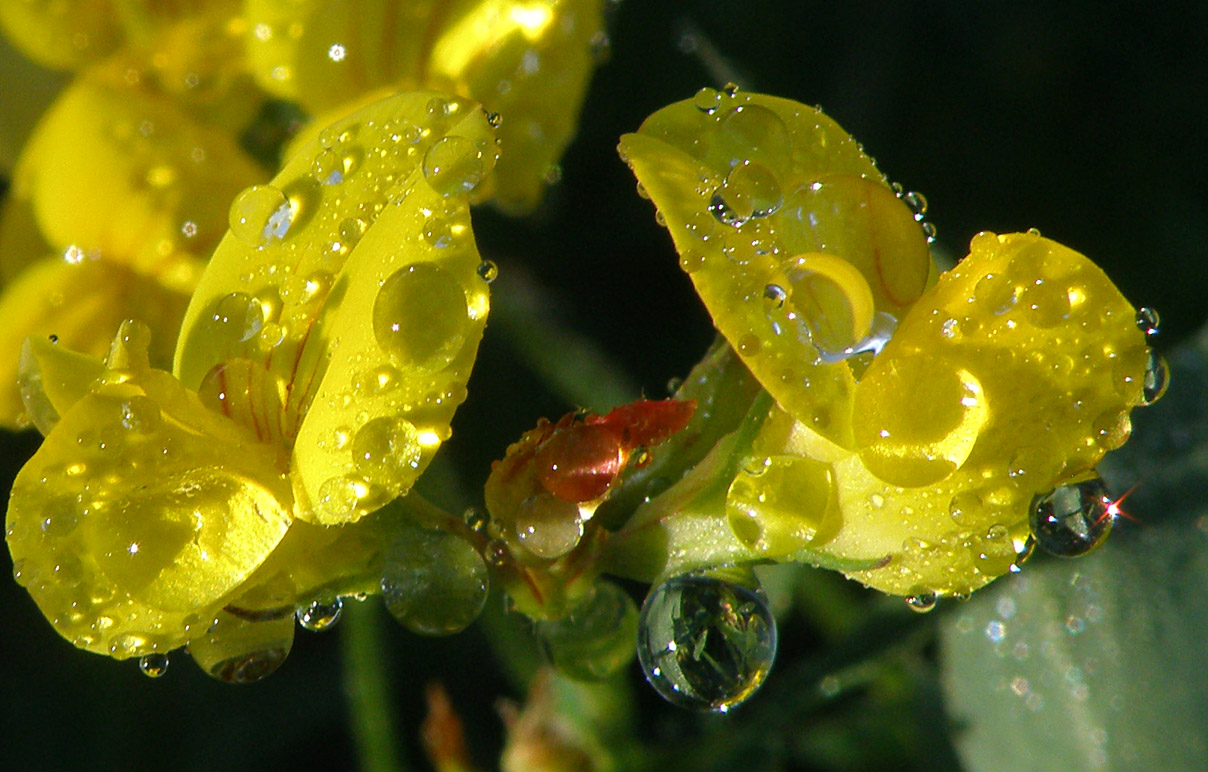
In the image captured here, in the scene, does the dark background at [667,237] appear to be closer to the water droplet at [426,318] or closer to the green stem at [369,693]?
the green stem at [369,693]

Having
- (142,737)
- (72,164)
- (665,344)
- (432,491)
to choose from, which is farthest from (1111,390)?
(142,737)

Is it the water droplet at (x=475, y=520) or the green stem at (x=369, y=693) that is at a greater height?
the water droplet at (x=475, y=520)

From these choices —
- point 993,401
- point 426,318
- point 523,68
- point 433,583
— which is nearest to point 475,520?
point 433,583

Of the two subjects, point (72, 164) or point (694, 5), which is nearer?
point (72, 164)

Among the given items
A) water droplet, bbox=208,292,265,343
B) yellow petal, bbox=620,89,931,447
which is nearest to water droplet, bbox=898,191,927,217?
yellow petal, bbox=620,89,931,447

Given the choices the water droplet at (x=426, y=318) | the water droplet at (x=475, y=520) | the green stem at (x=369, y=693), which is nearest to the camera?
the water droplet at (x=426, y=318)

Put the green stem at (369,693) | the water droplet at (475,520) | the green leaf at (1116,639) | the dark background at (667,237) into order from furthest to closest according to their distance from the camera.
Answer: the dark background at (667,237) < the green stem at (369,693) < the green leaf at (1116,639) < the water droplet at (475,520)

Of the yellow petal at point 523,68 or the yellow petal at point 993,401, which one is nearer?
the yellow petal at point 993,401

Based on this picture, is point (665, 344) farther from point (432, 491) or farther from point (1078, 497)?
point (1078, 497)

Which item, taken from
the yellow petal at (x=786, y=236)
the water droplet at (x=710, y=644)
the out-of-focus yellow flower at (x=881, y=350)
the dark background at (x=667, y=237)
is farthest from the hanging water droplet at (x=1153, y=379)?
the dark background at (x=667, y=237)
